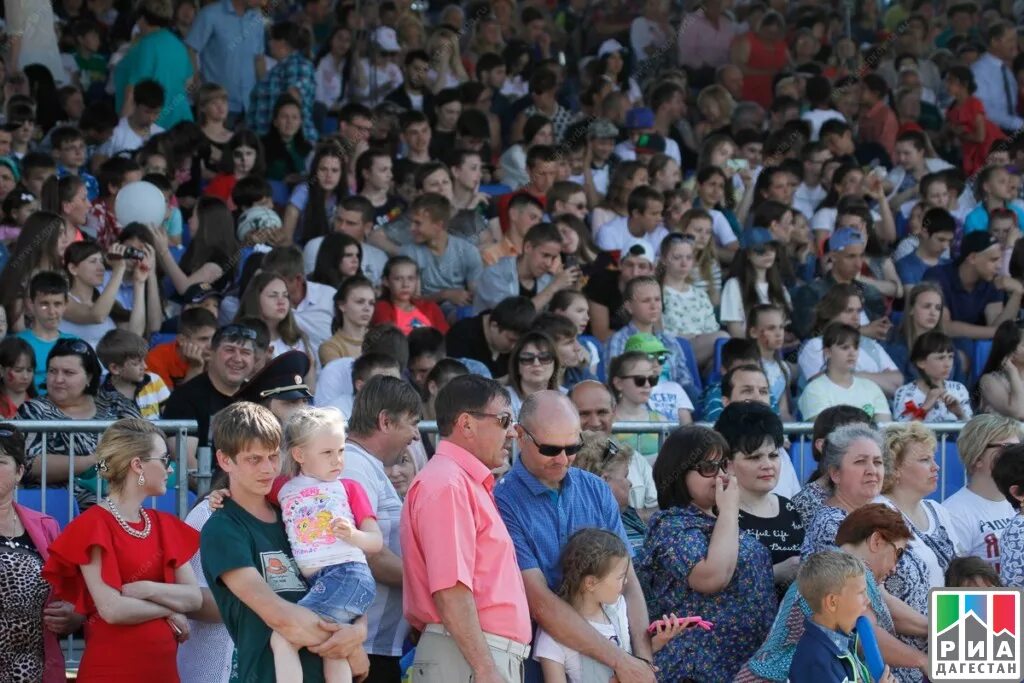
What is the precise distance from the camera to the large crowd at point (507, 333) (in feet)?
21.0

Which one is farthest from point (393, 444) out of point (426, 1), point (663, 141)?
point (426, 1)

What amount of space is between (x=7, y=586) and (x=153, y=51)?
890 cm

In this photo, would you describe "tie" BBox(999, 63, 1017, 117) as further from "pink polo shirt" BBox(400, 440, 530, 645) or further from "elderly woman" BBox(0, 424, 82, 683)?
"elderly woman" BBox(0, 424, 82, 683)

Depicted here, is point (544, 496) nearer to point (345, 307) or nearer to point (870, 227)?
point (345, 307)

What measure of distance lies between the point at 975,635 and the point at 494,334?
4.10 meters

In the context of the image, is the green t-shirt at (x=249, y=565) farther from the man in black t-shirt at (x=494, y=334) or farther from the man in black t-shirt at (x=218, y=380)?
the man in black t-shirt at (x=494, y=334)

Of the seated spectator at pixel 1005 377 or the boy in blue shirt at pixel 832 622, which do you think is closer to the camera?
the boy in blue shirt at pixel 832 622

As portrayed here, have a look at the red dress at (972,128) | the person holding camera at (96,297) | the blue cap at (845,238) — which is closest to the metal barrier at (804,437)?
the person holding camera at (96,297)

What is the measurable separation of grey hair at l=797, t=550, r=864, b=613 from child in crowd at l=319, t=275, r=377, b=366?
437 cm

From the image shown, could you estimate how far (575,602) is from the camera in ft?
21.3

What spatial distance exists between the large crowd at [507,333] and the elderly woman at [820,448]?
1.0 inches

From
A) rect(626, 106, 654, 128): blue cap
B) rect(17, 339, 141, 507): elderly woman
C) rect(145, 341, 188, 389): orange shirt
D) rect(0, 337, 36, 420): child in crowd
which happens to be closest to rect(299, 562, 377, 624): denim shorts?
rect(17, 339, 141, 507): elderly woman

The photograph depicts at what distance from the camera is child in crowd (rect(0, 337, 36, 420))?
349 inches

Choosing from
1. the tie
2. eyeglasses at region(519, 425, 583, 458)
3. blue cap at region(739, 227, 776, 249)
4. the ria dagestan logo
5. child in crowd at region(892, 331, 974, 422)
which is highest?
the tie
